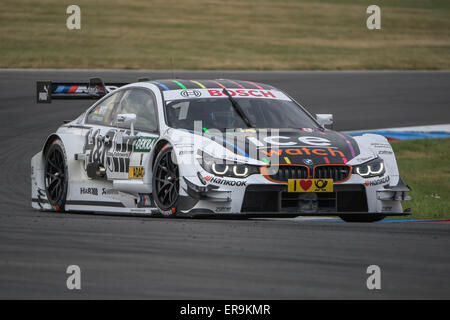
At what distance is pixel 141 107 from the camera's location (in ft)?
30.1

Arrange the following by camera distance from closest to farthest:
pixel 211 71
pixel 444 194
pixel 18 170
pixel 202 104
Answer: pixel 202 104
pixel 444 194
pixel 18 170
pixel 211 71

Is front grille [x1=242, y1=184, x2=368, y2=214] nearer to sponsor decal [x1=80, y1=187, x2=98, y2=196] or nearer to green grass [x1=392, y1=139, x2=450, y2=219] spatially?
sponsor decal [x1=80, y1=187, x2=98, y2=196]

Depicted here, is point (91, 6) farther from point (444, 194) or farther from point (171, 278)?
point (171, 278)

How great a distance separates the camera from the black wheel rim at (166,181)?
790 centimetres

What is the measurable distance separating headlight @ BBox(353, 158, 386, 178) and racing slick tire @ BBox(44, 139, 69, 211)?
3186 mm

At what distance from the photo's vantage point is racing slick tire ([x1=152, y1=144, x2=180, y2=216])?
7879 millimetres

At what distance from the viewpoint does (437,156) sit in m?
14.9

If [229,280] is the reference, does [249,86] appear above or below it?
above

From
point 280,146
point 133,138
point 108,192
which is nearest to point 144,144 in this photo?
point 133,138

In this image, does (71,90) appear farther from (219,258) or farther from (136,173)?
(219,258)

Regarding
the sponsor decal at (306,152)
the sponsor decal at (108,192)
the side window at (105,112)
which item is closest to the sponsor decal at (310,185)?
the sponsor decal at (306,152)

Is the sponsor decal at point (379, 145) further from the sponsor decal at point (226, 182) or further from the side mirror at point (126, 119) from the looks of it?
the side mirror at point (126, 119)

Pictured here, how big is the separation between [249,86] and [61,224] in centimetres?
296

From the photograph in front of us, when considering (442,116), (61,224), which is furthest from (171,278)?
(442,116)
